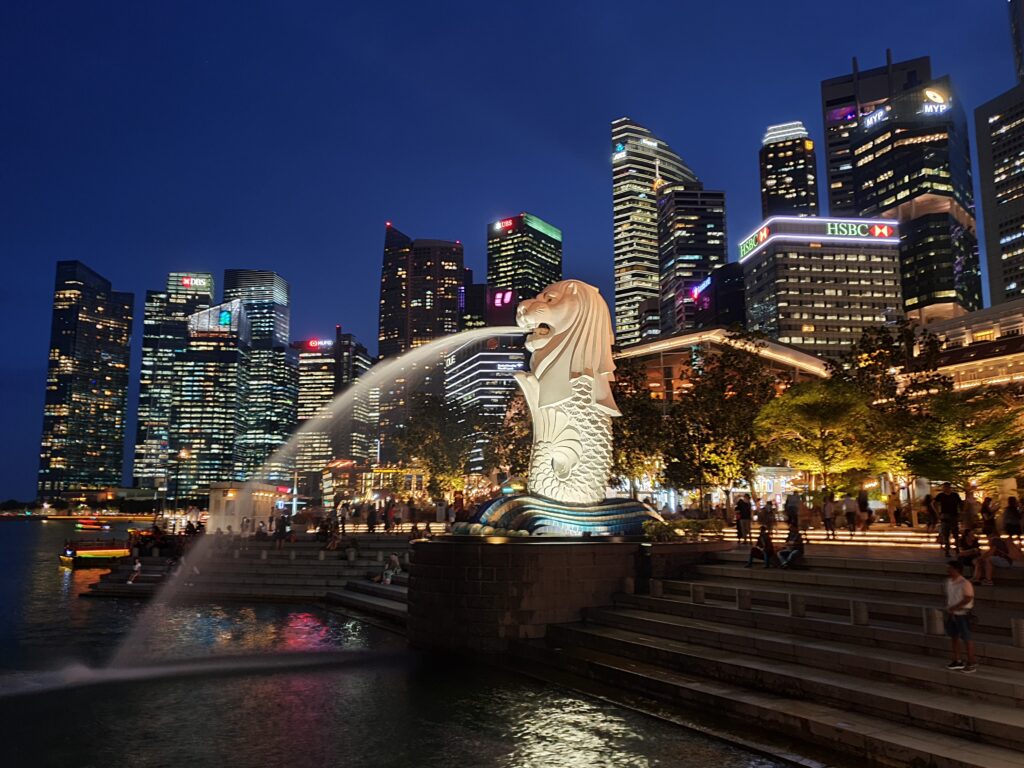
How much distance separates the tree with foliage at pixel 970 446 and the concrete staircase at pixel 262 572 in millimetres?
20874

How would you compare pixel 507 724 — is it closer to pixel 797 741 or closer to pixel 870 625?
pixel 797 741

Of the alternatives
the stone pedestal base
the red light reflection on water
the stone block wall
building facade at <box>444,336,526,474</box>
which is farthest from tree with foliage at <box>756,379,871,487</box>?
building facade at <box>444,336,526,474</box>

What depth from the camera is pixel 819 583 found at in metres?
15.4

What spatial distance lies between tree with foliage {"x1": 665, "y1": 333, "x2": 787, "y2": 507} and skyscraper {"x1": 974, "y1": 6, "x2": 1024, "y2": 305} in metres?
141

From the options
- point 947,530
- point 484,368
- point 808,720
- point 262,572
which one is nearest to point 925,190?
point 484,368

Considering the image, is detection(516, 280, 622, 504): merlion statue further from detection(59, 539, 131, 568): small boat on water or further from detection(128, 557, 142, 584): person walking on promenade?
detection(59, 539, 131, 568): small boat on water

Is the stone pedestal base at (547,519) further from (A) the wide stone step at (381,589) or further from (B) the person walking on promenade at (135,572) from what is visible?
(B) the person walking on promenade at (135,572)

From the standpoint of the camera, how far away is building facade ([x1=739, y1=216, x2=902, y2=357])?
150 meters

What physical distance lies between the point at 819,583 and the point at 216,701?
11.7m

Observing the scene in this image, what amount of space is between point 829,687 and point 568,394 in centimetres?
1066

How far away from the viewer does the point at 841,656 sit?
11.0m

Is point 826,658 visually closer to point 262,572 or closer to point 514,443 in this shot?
point 262,572

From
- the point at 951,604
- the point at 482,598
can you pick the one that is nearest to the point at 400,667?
the point at 482,598

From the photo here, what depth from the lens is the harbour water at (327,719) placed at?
383 inches
